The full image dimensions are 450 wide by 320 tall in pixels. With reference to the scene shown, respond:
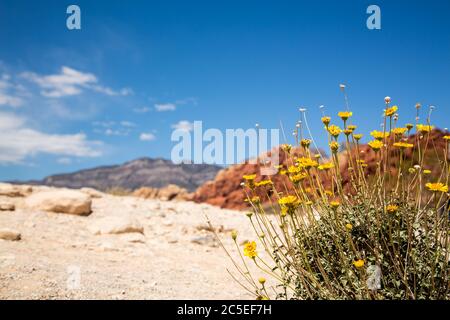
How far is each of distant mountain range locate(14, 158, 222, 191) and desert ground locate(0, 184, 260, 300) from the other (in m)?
79.4

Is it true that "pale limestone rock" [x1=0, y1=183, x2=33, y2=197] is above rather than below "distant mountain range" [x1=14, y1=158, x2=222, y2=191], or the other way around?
above

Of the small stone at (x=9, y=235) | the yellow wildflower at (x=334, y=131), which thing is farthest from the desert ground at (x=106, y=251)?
the yellow wildflower at (x=334, y=131)

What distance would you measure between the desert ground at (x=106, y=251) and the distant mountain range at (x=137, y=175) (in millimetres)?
79380

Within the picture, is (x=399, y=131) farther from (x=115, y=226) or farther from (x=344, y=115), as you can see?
(x=115, y=226)

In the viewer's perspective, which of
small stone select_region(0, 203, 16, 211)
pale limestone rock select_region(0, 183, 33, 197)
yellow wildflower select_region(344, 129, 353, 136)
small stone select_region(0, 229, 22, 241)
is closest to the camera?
yellow wildflower select_region(344, 129, 353, 136)

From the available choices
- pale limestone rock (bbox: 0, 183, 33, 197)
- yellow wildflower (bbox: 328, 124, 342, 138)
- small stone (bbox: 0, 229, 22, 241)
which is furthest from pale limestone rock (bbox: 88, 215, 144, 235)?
yellow wildflower (bbox: 328, 124, 342, 138)

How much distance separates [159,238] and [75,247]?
6.66 ft

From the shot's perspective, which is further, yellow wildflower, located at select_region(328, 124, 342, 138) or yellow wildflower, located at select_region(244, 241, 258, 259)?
yellow wildflower, located at select_region(328, 124, 342, 138)

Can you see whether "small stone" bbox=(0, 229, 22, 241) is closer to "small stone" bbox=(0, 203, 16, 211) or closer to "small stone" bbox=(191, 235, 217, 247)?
"small stone" bbox=(0, 203, 16, 211)

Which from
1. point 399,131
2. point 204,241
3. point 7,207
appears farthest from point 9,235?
point 399,131

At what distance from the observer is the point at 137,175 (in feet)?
341

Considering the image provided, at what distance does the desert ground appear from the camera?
5246 millimetres
